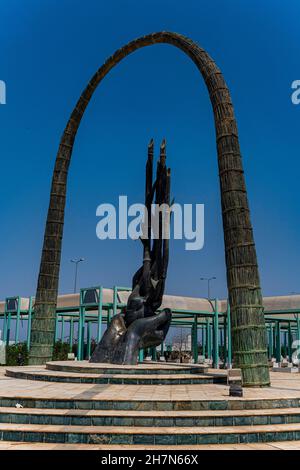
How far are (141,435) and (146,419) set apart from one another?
0.53m

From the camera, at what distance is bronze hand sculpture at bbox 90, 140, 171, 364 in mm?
13371

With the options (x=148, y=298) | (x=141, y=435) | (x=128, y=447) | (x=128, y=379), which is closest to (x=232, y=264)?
(x=128, y=379)

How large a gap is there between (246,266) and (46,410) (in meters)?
5.74

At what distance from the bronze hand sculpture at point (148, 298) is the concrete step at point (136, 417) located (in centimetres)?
537

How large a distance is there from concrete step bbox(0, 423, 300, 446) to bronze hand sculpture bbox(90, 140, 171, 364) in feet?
19.0

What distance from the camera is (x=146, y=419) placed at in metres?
7.18

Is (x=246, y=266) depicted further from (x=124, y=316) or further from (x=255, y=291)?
(x=124, y=316)

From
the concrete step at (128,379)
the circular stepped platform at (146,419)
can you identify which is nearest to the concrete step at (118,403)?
the circular stepped platform at (146,419)

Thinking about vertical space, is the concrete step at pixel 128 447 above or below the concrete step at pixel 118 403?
below

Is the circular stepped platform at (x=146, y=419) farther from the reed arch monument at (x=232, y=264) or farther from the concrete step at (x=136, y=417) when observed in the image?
the reed arch monument at (x=232, y=264)

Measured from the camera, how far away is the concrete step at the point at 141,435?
666 centimetres

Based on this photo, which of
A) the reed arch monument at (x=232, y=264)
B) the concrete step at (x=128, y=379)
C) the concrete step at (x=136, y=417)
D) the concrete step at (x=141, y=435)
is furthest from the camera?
the reed arch monument at (x=232, y=264)

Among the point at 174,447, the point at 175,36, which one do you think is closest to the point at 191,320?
the point at 175,36

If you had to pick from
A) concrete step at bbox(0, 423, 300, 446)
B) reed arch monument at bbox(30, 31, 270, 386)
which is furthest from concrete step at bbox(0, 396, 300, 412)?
reed arch monument at bbox(30, 31, 270, 386)
